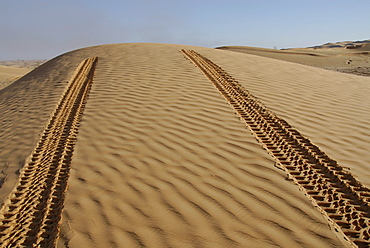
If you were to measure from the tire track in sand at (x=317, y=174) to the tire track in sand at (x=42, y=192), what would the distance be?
261 centimetres

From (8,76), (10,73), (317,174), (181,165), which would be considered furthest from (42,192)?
(10,73)

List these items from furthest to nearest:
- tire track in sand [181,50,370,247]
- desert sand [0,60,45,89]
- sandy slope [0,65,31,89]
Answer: desert sand [0,60,45,89], sandy slope [0,65,31,89], tire track in sand [181,50,370,247]

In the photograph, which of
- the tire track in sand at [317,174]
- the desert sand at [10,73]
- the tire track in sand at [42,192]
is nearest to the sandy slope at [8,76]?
the desert sand at [10,73]

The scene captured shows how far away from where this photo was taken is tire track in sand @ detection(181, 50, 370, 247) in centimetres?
265

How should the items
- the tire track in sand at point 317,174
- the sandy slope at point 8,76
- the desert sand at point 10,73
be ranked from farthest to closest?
1. the desert sand at point 10,73
2. the sandy slope at point 8,76
3. the tire track in sand at point 317,174

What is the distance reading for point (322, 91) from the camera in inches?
275

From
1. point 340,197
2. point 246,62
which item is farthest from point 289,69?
point 340,197

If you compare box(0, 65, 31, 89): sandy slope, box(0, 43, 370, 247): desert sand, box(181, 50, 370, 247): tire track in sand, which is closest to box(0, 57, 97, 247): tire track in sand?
box(0, 43, 370, 247): desert sand

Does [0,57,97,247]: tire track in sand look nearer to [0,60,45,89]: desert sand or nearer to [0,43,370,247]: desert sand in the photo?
[0,43,370,247]: desert sand

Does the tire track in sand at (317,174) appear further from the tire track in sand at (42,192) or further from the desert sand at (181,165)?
the tire track in sand at (42,192)

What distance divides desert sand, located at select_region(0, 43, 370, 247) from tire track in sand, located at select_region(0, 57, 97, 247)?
0.05 ft

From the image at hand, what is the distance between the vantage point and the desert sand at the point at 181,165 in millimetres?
2654

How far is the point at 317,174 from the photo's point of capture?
3.42 meters

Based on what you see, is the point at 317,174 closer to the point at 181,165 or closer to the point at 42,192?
the point at 181,165
